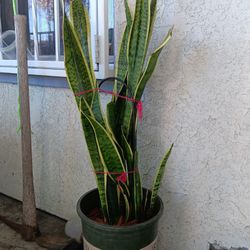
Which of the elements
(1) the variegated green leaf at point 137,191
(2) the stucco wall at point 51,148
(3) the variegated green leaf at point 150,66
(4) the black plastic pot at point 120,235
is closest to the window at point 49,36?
(2) the stucco wall at point 51,148

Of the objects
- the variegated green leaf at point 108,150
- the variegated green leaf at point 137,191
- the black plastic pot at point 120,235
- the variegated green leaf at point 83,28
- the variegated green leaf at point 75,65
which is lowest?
the black plastic pot at point 120,235

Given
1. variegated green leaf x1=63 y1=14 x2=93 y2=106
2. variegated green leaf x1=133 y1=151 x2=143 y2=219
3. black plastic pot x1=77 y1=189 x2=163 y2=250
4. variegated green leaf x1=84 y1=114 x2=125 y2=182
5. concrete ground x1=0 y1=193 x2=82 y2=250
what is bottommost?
concrete ground x1=0 y1=193 x2=82 y2=250

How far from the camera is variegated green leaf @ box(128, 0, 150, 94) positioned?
1.00m

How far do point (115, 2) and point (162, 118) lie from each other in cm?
55

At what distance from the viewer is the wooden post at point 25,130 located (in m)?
1.39

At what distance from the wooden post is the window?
0.51 ft

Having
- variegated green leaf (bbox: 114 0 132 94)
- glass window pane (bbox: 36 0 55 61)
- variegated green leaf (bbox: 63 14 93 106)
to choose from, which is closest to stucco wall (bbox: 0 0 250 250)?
variegated green leaf (bbox: 114 0 132 94)

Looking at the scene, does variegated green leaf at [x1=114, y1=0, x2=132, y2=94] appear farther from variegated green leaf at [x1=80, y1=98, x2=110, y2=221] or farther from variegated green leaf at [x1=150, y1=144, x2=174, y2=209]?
variegated green leaf at [x1=150, y1=144, x2=174, y2=209]

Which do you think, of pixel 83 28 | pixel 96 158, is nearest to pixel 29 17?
pixel 83 28

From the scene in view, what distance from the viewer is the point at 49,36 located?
5.19 ft

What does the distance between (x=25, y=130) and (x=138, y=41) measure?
0.77m

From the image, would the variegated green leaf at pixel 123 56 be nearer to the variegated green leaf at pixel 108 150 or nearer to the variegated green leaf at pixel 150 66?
the variegated green leaf at pixel 150 66

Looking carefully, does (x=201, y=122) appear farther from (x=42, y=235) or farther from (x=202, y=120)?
(x=42, y=235)

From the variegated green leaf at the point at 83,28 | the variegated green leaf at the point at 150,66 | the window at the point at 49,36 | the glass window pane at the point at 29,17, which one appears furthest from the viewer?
the glass window pane at the point at 29,17
